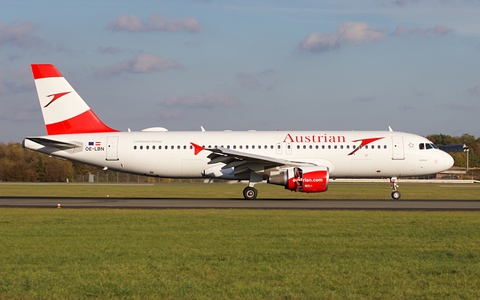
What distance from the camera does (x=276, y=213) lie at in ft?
80.0

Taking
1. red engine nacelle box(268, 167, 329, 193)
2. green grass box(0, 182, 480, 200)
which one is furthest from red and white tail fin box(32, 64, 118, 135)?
red engine nacelle box(268, 167, 329, 193)

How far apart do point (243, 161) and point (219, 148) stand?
199cm

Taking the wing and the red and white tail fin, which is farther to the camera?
the red and white tail fin

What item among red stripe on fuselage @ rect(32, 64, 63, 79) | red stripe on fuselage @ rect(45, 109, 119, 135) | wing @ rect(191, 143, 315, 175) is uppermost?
red stripe on fuselage @ rect(32, 64, 63, 79)

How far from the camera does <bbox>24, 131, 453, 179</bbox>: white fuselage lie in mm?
35312

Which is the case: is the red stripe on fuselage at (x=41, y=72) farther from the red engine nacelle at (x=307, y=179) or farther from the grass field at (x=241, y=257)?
the grass field at (x=241, y=257)

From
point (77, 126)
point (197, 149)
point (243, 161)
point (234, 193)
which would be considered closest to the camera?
point (243, 161)

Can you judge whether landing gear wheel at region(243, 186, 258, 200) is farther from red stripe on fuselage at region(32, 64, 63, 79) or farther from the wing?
red stripe on fuselage at region(32, 64, 63, 79)

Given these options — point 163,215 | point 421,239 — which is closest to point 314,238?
point 421,239

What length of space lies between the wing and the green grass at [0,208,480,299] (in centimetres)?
1089

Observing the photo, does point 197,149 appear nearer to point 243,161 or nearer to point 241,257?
point 243,161

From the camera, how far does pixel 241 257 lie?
1335 centimetres

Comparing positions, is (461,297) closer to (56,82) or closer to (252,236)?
(252,236)

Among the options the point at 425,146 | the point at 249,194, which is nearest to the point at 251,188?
the point at 249,194
